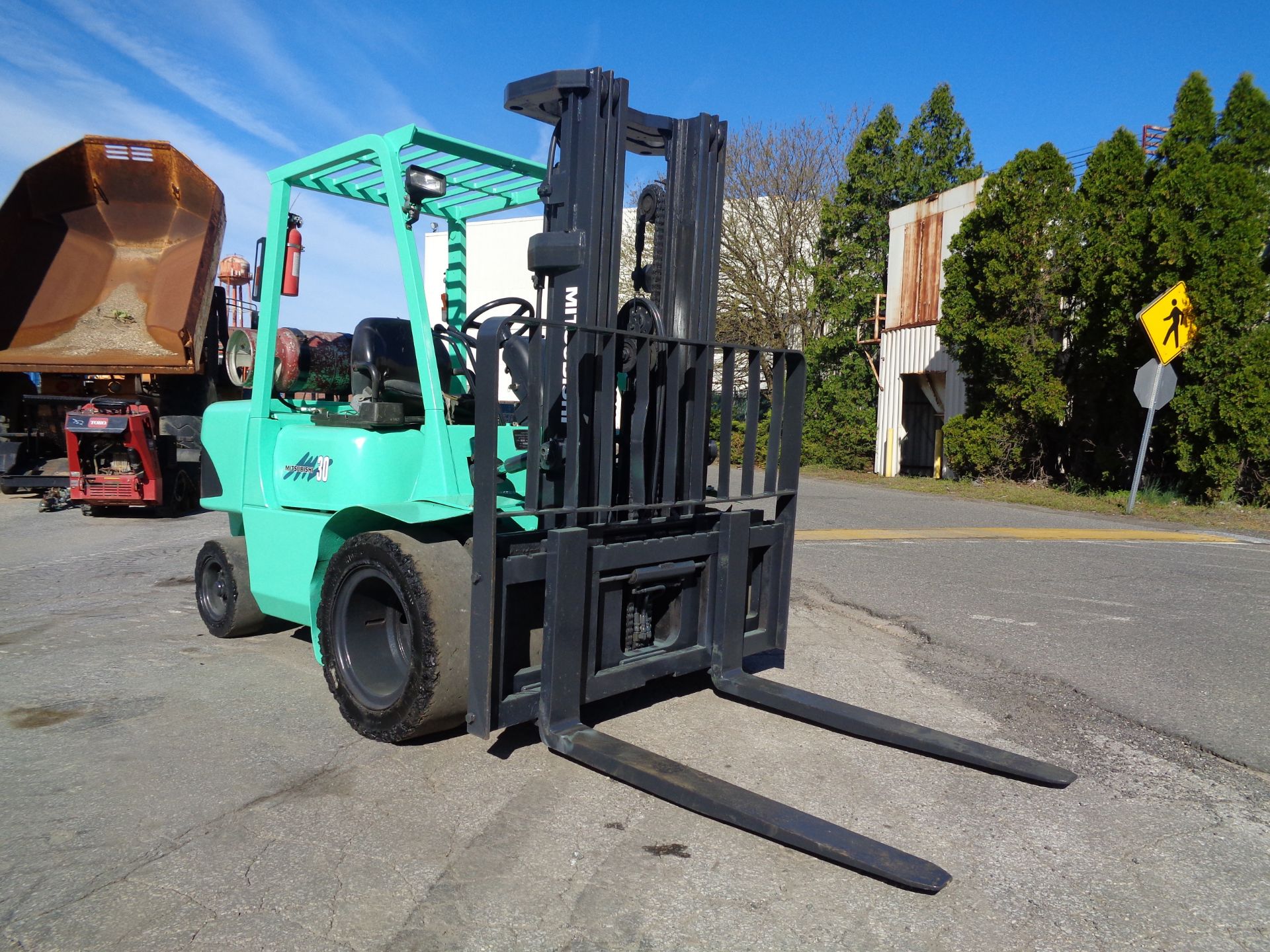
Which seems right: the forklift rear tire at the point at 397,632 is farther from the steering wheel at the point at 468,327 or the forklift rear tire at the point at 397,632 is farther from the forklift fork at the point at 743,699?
the steering wheel at the point at 468,327

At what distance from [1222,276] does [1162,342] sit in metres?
1.52

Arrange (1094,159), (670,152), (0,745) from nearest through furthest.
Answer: (0,745) → (670,152) → (1094,159)

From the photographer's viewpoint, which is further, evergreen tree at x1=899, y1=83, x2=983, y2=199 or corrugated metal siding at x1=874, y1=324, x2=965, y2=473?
evergreen tree at x1=899, y1=83, x2=983, y2=199

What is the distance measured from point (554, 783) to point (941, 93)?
93.4ft

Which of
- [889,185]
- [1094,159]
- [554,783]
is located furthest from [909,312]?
[554,783]

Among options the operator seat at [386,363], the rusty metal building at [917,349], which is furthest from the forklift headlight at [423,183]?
the rusty metal building at [917,349]

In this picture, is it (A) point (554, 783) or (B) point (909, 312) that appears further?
(B) point (909, 312)

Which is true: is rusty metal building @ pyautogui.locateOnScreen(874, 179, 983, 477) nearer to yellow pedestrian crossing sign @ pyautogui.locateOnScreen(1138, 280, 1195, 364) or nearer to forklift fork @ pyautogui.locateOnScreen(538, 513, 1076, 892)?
yellow pedestrian crossing sign @ pyautogui.locateOnScreen(1138, 280, 1195, 364)

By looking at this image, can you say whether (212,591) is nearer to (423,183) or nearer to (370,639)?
(370,639)

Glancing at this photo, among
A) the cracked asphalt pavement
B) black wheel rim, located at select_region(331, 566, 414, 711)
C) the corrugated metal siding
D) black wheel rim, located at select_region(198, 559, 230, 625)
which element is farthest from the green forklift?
the corrugated metal siding

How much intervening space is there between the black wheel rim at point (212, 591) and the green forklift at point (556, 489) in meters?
0.83

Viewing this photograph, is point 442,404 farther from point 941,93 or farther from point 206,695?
point 941,93

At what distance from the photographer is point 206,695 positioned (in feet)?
16.0

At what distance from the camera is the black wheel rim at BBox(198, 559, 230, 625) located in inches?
240
